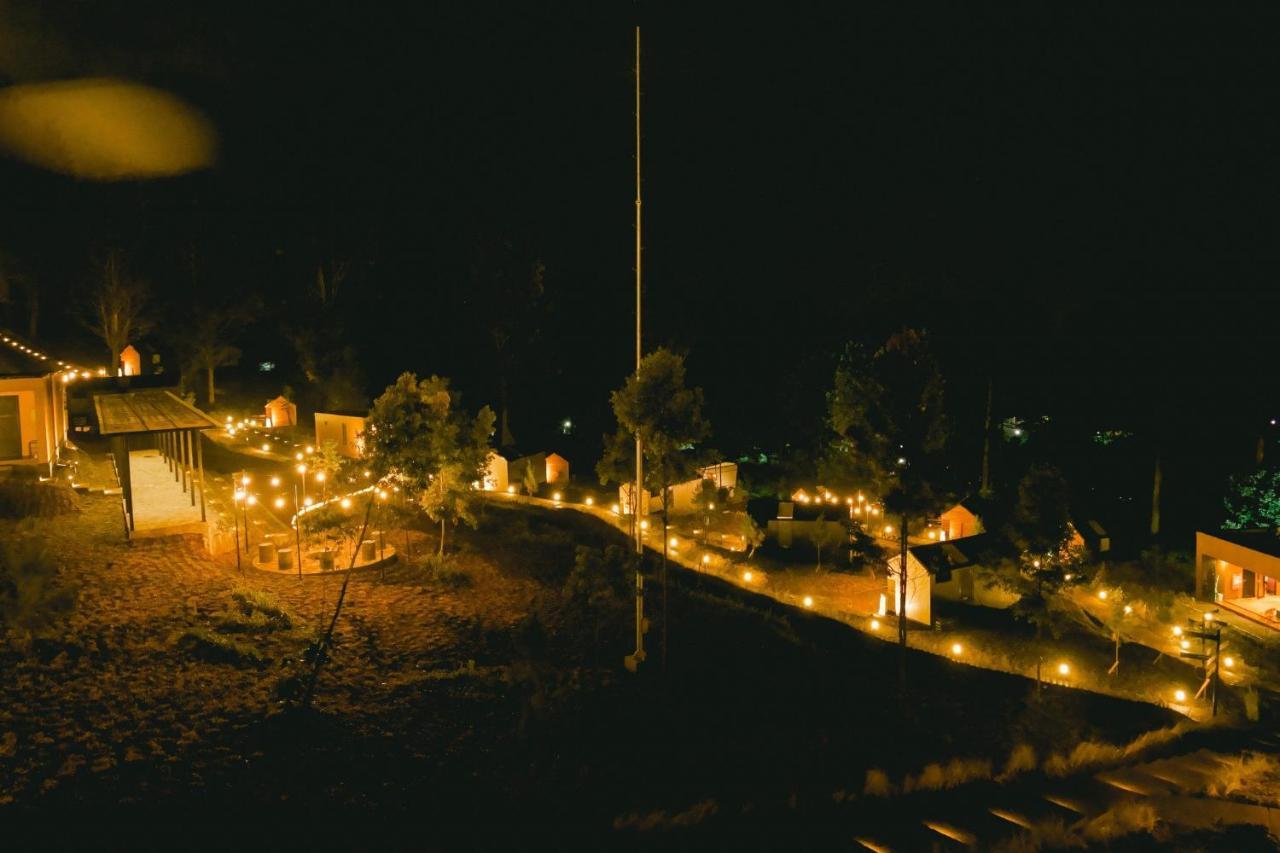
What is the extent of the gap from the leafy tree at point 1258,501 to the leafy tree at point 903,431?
687 inches

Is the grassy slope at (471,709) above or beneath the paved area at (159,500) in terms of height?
beneath

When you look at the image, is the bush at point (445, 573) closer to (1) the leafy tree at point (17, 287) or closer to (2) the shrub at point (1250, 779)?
(2) the shrub at point (1250, 779)

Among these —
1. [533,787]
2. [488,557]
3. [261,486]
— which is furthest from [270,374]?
[533,787]

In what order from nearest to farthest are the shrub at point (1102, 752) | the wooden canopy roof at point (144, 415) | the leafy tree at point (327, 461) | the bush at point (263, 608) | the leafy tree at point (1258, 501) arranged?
the shrub at point (1102, 752) → the bush at point (263, 608) → the wooden canopy roof at point (144, 415) → the leafy tree at point (327, 461) → the leafy tree at point (1258, 501)

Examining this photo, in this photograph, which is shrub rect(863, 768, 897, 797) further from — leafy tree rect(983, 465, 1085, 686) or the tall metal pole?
leafy tree rect(983, 465, 1085, 686)

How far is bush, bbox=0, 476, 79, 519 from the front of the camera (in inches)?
643

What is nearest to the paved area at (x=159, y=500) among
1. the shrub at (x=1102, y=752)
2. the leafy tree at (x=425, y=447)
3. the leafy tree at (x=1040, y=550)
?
the leafy tree at (x=425, y=447)

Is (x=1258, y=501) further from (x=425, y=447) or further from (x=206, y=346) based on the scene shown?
(x=206, y=346)

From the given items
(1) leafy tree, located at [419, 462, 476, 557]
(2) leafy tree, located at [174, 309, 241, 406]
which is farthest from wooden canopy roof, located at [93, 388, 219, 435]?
(2) leafy tree, located at [174, 309, 241, 406]

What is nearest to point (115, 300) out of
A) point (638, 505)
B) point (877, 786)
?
point (638, 505)

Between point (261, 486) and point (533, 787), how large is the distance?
16.6 meters

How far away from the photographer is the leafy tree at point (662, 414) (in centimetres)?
1319

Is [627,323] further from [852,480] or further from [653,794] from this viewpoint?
[653,794]

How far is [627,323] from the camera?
2420 inches
